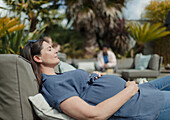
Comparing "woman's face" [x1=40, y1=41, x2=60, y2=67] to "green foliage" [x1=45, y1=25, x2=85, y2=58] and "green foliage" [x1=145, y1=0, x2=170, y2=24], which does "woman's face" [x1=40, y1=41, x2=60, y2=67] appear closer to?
"green foliage" [x1=45, y1=25, x2=85, y2=58]

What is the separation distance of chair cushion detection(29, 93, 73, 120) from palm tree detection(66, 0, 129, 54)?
714cm

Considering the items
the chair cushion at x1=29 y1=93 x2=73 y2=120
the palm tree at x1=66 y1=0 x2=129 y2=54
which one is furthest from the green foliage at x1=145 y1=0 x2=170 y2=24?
the chair cushion at x1=29 y1=93 x2=73 y2=120

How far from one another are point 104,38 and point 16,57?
9321 mm

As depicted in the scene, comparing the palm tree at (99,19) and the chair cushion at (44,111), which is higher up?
the palm tree at (99,19)

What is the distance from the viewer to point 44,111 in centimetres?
98

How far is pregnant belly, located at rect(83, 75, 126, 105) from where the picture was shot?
109cm

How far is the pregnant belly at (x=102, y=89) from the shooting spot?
1093 millimetres

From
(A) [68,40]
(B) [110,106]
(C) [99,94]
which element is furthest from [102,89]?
(A) [68,40]

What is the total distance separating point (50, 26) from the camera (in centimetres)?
924

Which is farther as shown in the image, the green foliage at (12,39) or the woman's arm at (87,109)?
the green foliage at (12,39)

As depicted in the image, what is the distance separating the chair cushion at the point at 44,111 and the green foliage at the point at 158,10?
10678 mm

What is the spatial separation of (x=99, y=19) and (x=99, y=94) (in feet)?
25.2

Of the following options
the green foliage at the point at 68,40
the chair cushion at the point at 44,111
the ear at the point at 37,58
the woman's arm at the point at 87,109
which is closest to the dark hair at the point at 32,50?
the ear at the point at 37,58

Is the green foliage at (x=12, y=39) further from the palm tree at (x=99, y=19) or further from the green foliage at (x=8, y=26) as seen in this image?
the palm tree at (x=99, y=19)
